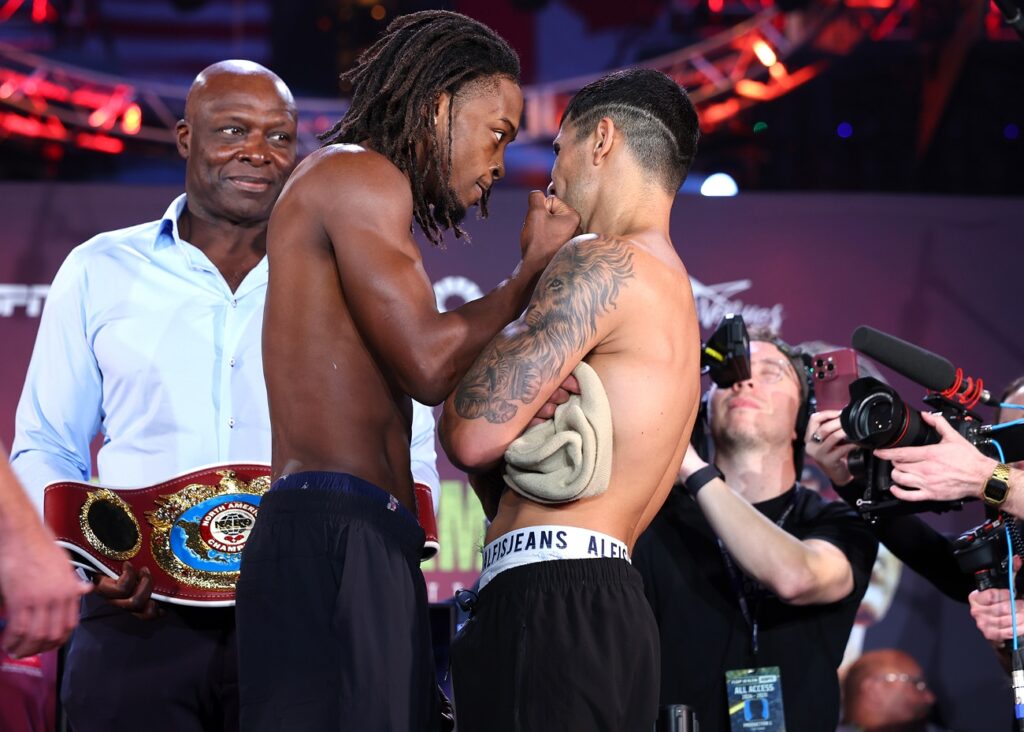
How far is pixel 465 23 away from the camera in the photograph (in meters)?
2.40

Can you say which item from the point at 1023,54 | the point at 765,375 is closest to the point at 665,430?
the point at 765,375

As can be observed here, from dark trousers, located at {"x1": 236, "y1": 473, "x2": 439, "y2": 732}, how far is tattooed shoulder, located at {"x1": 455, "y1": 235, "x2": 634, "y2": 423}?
244mm

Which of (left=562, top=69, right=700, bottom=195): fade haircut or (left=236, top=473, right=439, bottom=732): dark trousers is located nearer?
(left=236, top=473, right=439, bottom=732): dark trousers

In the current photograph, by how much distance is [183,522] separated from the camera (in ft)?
8.43

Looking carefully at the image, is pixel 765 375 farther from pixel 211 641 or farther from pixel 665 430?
pixel 211 641

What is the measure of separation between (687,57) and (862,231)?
4.00ft

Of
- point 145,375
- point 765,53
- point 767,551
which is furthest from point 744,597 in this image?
point 765,53

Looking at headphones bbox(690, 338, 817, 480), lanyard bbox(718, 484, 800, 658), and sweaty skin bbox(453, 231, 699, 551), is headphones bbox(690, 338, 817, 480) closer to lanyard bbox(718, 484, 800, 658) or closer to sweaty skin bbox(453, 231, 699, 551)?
lanyard bbox(718, 484, 800, 658)

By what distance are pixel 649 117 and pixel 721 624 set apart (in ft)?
4.66

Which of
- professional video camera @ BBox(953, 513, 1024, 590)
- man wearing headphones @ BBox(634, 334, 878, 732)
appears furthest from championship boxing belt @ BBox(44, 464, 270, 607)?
professional video camera @ BBox(953, 513, 1024, 590)

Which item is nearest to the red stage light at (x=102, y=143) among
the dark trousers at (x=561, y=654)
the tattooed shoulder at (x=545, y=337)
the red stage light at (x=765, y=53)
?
the red stage light at (x=765, y=53)

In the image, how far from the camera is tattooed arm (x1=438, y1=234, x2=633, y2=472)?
6.81 ft

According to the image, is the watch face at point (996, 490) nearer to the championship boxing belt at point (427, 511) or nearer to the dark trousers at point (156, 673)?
the championship boxing belt at point (427, 511)

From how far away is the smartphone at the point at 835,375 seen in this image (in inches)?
124
